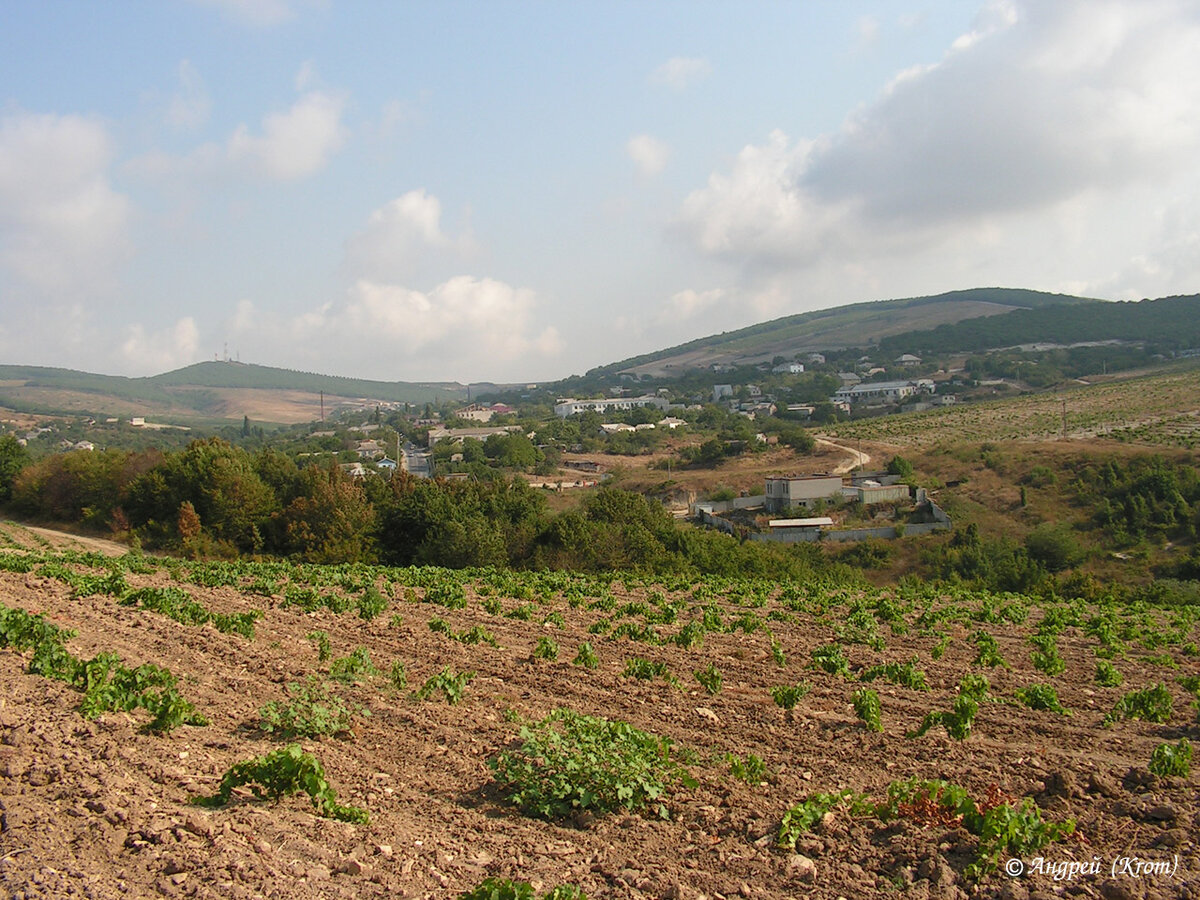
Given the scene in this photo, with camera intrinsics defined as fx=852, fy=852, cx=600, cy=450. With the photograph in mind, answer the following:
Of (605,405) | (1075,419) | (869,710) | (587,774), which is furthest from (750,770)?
(605,405)

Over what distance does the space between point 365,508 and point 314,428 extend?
5389 inches

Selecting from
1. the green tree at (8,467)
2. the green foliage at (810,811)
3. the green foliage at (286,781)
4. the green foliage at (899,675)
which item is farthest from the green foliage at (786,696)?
the green tree at (8,467)

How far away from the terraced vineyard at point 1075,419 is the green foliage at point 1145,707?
59.4 m

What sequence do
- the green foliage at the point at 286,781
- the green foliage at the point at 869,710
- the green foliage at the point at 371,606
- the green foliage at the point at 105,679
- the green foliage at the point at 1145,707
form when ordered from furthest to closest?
the green foliage at the point at 371,606, the green foliage at the point at 1145,707, the green foliage at the point at 869,710, the green foliage at the point at 105,679, the green foliage at the point at 286,781

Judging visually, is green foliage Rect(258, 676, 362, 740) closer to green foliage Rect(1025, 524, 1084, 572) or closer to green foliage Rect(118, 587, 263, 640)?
green foliage Rect(118, 587, 263, 640)

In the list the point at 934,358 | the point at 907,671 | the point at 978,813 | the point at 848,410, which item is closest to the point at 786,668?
the point at 907,671

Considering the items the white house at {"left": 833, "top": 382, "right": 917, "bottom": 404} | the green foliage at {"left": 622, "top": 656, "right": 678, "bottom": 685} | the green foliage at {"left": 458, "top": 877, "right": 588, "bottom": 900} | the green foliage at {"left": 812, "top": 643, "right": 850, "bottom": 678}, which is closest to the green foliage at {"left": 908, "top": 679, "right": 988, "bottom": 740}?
the green foliage at {"left": 812, "top": 643, "right": 850, "bottom": 678}

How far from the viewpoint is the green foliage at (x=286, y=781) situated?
6375 millimetres

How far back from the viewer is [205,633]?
13648mm

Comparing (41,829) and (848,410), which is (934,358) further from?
(41,829)

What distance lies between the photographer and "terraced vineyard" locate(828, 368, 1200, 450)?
69.9 m

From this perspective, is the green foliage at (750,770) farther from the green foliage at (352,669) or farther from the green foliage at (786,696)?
the green foliage at (352,669)

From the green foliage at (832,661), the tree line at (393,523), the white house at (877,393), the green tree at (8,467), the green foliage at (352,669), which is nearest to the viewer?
the green foliage at (352,669)

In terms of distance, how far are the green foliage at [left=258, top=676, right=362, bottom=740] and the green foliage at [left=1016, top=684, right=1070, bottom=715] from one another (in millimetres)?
8334
